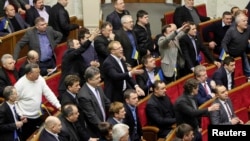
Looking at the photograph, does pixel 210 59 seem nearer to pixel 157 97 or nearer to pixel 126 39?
pixel 126 39

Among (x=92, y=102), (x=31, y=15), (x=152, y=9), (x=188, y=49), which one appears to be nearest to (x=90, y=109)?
(x=92, y=102)

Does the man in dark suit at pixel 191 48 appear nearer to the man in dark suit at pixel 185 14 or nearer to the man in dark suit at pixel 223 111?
the man in dark suit at pixel 185 14

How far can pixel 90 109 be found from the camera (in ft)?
18.2

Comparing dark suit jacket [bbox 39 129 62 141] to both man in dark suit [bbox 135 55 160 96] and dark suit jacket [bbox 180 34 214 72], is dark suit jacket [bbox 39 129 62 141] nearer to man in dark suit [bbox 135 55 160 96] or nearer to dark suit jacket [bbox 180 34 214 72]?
man in dark suit [bbox 135 55 160 96]

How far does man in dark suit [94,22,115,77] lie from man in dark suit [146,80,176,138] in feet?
3.21

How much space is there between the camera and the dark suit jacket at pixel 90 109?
5.53m

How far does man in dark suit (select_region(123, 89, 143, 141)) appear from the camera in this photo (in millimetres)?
5672

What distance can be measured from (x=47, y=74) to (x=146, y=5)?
5007 mm

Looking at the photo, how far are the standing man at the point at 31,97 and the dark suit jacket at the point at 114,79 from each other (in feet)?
1.86

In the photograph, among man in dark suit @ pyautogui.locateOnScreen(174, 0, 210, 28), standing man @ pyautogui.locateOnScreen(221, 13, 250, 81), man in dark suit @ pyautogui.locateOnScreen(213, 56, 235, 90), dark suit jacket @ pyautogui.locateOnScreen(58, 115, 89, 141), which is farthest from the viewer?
man in dark suit @ pyautogui.locateOnScreen(174, 0, 210, 28)

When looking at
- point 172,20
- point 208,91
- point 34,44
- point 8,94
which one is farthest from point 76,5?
point 8,94

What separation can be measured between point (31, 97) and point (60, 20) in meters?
2.51

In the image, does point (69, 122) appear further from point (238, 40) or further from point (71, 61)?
point (238, 40)

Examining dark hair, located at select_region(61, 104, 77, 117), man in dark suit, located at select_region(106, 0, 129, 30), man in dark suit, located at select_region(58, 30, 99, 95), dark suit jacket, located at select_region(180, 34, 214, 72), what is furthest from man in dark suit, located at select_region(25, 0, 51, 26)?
dark hair, located at select_region(61, 104, 77, 117)
